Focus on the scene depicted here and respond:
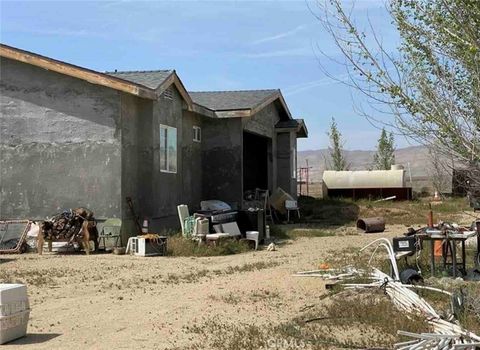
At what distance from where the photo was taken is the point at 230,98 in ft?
81.9

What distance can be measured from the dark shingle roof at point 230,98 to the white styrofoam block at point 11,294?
637 inches

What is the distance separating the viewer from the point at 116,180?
1623 centimetres

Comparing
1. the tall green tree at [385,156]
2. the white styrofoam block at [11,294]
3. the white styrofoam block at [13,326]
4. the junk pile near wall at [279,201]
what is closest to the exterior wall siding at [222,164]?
the junk pile near wall at [279,201]

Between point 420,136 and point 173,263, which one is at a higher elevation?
point 420,136

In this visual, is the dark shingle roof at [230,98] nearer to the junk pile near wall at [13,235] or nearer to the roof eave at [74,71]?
the roof eave at [74,71]

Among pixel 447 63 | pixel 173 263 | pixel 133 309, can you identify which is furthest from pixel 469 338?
pixel 173 263

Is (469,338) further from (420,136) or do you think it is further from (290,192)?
(290,192)

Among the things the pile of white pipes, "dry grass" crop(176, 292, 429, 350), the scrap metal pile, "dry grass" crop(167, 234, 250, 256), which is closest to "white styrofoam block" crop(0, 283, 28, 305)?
"dry grass" crop(176, 292, 429, 350)

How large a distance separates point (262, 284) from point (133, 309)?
2459mm

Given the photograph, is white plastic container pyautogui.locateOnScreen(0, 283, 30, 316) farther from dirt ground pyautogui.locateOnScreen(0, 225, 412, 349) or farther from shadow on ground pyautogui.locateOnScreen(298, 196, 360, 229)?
shadow on ground pyautogui.locateOnScreen(298, 196, 360, 229)

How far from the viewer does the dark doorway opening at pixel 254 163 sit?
1194 inches

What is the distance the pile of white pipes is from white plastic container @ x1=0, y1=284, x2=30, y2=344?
3788mm

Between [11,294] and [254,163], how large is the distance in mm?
24553

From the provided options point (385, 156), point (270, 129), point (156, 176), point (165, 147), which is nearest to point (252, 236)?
point (156, 176)
